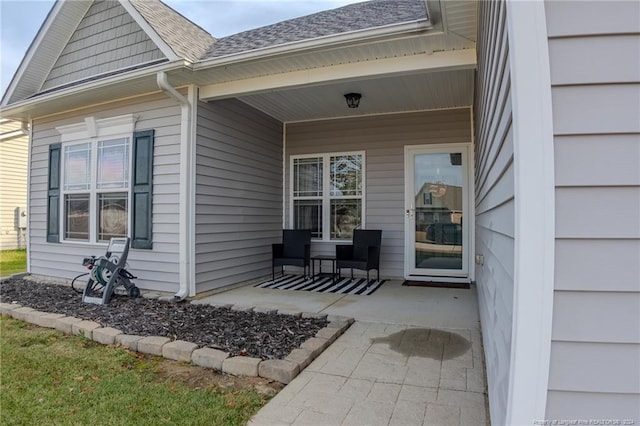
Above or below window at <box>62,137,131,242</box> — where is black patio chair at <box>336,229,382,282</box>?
below

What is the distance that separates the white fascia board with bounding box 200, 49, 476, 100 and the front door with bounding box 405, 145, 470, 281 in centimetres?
210

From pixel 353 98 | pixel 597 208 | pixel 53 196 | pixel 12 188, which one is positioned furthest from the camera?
Answer: pixel 12 188

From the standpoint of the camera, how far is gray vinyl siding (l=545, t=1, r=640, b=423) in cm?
99

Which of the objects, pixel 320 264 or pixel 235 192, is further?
pixel 320 264

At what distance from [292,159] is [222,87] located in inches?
84.0

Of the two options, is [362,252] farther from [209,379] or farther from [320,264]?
[209,379]

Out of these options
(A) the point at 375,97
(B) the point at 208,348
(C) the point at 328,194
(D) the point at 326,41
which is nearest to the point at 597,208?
(B) the point at 208,348

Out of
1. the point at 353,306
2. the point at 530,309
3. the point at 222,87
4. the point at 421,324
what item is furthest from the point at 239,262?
the point at 530,309

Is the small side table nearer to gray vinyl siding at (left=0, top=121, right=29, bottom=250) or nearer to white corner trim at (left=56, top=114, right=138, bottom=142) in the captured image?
white corner trim at (left=56, top=114, right=138, bottom=142)

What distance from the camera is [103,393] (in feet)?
7.68

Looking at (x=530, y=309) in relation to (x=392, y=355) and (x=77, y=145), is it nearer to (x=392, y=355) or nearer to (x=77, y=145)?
(x=392, y=355)

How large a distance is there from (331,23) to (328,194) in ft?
8.68

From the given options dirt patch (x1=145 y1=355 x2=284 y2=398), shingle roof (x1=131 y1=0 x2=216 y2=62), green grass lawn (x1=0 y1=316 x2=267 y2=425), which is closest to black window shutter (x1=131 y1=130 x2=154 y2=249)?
shingle roof (x1=131 y1=0 x2=216 y2=62)

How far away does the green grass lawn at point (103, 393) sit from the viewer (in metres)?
2.07
